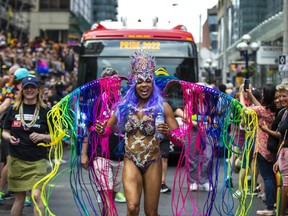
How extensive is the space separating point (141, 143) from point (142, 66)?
0.75 meters

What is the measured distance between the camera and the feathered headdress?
6.74 meters

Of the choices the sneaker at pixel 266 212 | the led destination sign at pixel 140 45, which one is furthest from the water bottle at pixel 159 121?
the led destination sign at pixel 140 45

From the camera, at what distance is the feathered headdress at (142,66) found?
22.1ft

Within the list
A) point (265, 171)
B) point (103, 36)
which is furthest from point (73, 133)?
point (103, 36)

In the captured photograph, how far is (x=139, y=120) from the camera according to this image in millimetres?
6668

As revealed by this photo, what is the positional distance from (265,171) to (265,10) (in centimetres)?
2954

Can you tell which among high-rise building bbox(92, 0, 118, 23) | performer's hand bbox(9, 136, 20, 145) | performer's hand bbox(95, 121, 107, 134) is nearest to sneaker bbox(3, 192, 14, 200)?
performer's hand bbox(9, 136, 20, 145)

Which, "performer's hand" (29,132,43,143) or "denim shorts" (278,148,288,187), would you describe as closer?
"performer's hand" (29,132,43,143)

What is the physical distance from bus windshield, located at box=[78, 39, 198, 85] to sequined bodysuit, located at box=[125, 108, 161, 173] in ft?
28.5

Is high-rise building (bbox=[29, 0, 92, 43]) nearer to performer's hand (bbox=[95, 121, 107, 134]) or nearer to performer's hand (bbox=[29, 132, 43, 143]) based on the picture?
performer's hand (bbox=[29, 132, 43, 143])

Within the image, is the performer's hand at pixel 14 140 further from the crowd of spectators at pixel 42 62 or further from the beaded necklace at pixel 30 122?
the crowd of spectators at pixel 42 62

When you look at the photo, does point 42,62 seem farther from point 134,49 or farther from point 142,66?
point 142,66

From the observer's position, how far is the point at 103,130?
6.96 m

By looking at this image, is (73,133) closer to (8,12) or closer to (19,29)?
(8,12)
